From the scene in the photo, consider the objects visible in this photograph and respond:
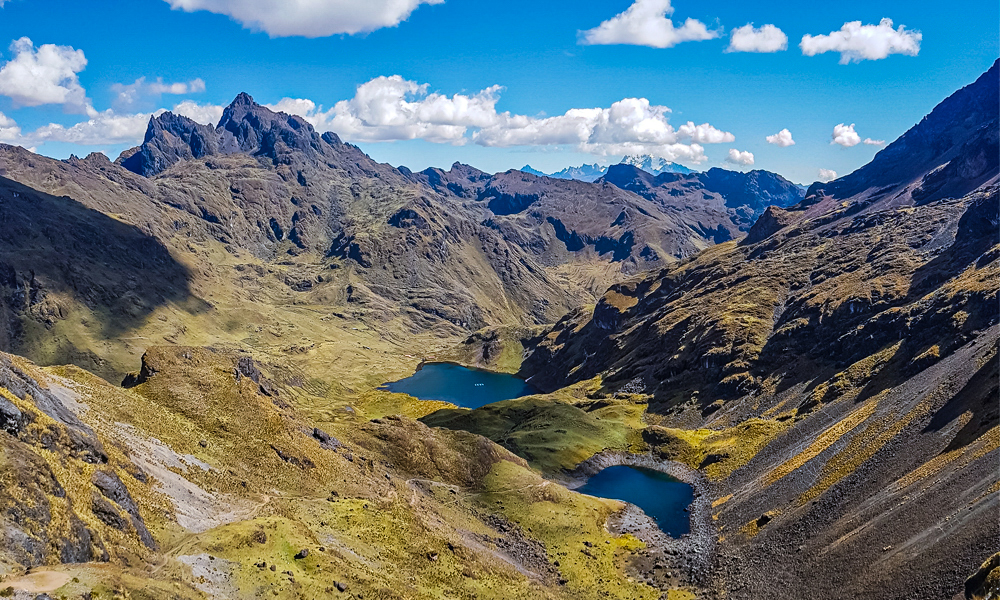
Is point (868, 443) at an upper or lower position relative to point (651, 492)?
upper

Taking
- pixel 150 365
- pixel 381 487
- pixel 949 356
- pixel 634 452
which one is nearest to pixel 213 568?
pixel 381 487

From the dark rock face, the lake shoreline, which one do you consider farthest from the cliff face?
the dark rock face

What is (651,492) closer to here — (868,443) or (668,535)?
(668,535)

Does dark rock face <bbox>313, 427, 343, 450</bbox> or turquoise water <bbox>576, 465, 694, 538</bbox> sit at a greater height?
dark rock face <bbox>313, 427, 343, 450</bbox>

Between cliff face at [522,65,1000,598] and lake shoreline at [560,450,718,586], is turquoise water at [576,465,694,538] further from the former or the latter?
cliff face at [522,65,1000,598]

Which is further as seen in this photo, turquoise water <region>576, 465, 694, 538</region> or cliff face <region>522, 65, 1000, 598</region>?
turquoise water <region>576, 465, 694, 538</region>

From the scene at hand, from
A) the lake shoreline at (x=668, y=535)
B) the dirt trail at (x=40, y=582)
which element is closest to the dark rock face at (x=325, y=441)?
the lake shoreline at (x=668, y=535)

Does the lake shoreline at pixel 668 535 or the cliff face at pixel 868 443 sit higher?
the cliff face at pixel 868 443

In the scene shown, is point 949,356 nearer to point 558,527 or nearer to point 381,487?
point 558,527

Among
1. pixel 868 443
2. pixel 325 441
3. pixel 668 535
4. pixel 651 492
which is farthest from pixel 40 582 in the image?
pixel 651 492

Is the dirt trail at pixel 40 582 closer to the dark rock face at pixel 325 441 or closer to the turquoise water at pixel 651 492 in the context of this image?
the dark rock face at pixel 325 441
